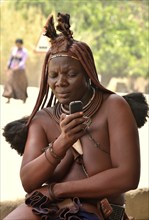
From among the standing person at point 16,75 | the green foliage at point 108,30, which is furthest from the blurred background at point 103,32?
the standing person at point 16,75

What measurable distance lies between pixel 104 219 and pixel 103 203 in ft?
0.23

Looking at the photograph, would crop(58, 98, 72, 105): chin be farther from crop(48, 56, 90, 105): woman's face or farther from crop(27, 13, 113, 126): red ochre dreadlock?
crop(27, 13, 113, 126): red ochre dreadlock

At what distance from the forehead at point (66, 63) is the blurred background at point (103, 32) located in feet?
80.9

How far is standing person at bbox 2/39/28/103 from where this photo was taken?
16031 mm

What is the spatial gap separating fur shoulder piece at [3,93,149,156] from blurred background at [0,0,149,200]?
24.4m

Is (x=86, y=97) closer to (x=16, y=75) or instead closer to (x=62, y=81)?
(x=62, y=81)

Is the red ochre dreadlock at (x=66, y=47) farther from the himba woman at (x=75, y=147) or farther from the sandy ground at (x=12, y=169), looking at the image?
the sandy ground at (x=12, y=169)

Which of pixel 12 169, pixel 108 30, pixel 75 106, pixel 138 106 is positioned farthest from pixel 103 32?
pixel 75 106

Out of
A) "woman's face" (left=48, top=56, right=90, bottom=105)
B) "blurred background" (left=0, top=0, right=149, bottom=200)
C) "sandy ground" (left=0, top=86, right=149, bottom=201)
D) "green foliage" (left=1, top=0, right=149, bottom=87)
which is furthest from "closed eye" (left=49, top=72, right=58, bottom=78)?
"green foliage" (left=1, top=0, right=149, bottom=87)

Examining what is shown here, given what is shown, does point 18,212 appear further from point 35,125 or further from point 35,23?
point 35,23

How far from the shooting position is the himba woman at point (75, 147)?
259 cm

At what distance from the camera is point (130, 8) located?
31.0 metres

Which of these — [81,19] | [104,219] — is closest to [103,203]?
[104,219]

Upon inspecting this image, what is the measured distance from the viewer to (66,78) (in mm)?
2691
